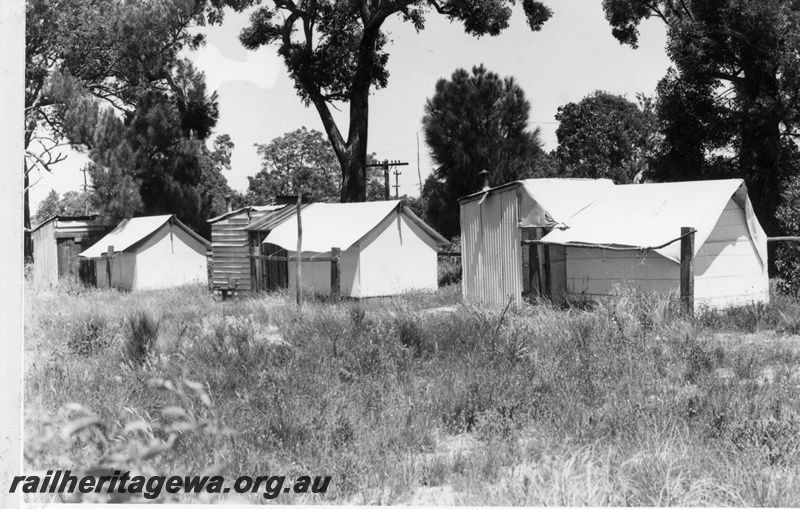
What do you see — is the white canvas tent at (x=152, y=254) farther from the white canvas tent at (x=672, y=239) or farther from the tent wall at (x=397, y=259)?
the white canvas tent at (x=672, y=239)

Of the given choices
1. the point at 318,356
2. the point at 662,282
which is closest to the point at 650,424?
the point at 318,356

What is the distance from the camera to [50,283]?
66.0 feet

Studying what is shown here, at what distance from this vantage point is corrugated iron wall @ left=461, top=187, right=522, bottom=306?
11.4 m

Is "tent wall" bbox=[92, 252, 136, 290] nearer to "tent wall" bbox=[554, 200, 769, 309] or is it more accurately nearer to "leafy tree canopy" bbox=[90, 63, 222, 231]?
"leafy tree canopy" bbox=[90, 63, 222, 231]

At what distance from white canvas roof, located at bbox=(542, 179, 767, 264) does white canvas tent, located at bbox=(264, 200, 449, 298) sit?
4.93 m

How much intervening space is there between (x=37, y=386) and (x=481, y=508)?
366cm

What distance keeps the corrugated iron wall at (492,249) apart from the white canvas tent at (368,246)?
2670 mm

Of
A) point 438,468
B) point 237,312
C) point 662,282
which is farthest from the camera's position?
point 237,312

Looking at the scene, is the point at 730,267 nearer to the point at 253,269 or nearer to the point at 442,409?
the point at 442,409

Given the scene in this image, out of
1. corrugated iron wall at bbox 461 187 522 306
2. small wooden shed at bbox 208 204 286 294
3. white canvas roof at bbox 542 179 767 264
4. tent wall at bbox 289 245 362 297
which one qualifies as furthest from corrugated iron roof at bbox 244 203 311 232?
white canvas roof at bbox 542 179 767 264

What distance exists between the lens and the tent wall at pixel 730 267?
972 cm

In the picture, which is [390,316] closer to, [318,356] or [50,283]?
[318,356]

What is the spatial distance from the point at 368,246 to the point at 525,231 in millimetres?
4288

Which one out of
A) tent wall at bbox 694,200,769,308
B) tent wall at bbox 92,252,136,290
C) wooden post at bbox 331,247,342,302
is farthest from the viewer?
tent wall at bbox 92,252,136,290
